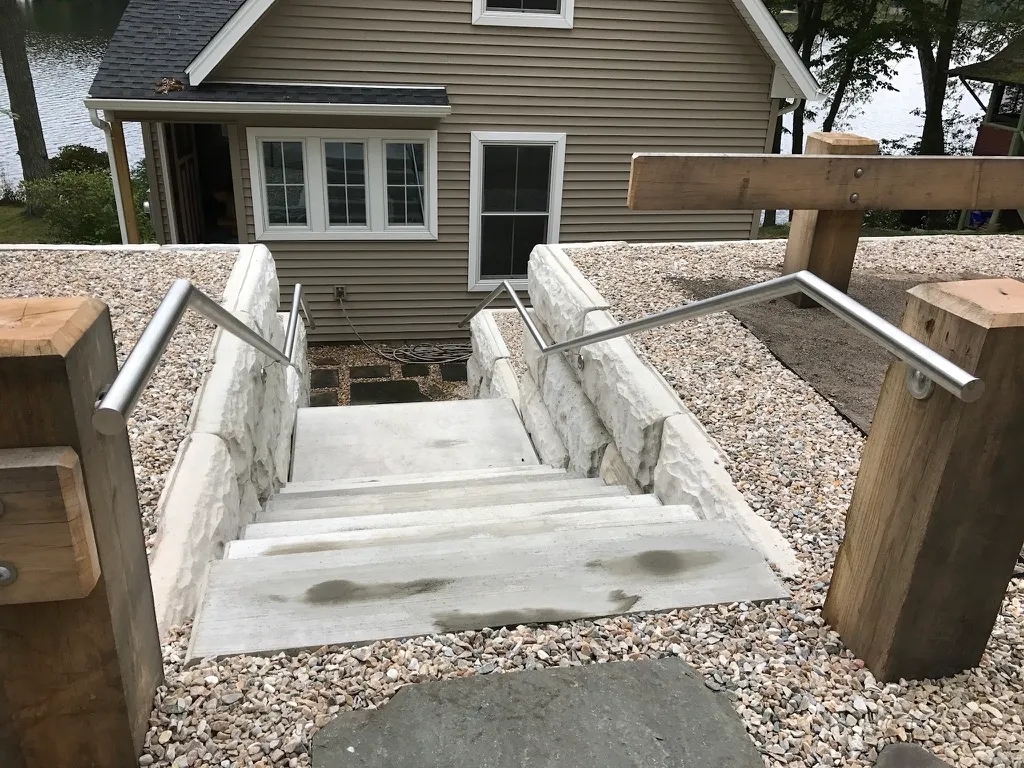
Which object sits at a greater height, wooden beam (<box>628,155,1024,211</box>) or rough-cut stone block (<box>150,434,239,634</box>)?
wooden beam (<box>628,155,1024,211</box>)

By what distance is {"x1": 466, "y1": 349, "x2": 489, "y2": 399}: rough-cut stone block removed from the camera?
7009 mm

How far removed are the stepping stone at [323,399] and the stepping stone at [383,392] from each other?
145 mm

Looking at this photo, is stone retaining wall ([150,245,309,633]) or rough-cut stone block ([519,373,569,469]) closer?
stone retaining wall ([150,245,309,633])

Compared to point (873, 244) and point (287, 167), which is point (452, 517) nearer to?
point (873, 244)

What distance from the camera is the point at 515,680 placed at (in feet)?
5.88

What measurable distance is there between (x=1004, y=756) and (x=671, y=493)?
1.58 metres

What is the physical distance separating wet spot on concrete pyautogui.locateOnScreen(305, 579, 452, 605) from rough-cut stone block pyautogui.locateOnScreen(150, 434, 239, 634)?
37cm

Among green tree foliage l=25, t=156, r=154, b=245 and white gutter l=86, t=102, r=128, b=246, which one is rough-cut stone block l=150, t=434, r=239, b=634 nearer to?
white gutter l=86, t=102, r=128, b=246

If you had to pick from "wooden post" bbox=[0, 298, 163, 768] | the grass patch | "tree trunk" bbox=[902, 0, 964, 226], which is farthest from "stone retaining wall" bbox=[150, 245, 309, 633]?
"tree trunk" bbox=[902, 0, 964, 226]

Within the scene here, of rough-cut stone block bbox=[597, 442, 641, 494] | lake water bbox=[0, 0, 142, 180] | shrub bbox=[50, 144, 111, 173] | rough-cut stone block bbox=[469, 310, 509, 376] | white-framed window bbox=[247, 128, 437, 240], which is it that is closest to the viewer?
rough-cut stone block bbox=[597, 442, 641, 494]

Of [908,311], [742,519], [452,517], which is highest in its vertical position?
[908,311]

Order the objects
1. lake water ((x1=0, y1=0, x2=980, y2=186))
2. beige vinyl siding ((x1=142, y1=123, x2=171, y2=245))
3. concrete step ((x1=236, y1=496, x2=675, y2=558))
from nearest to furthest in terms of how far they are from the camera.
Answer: concrete step ((x1=236, y1=496, x2=675, y2=558)) → beige vinyl siding ((x1=142, y1=123, x2=171, y2=245)) → lake water ((x1=0, y1=0, x2=980, y2=186))

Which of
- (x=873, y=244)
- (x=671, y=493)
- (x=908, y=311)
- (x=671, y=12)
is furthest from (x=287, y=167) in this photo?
(x=908, y=311)

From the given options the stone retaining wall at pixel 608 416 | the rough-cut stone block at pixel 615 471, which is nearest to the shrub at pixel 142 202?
the stone retaining wall at pixel 608 416
